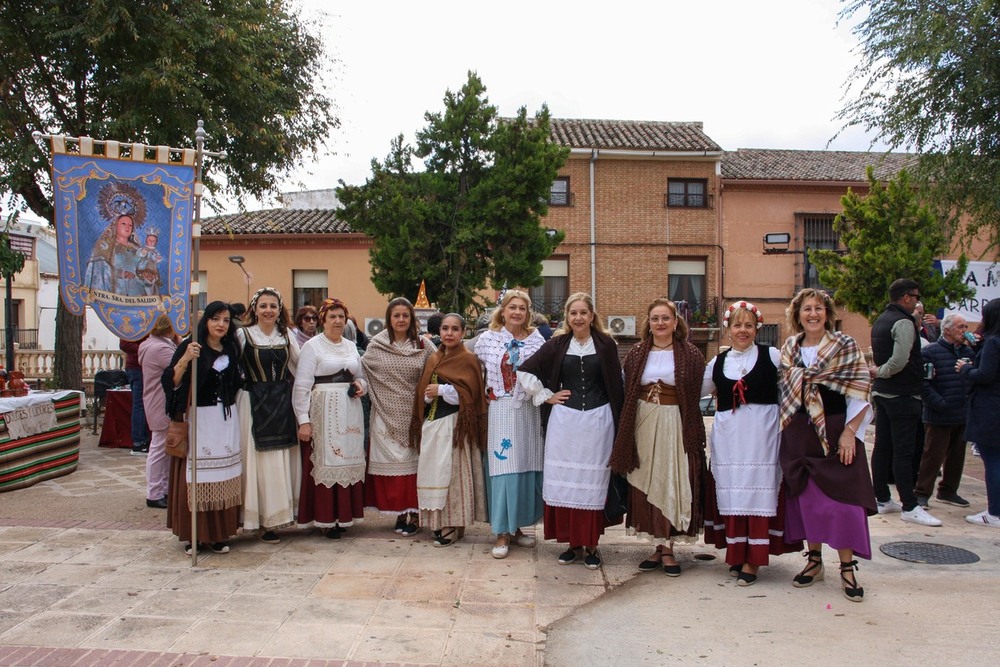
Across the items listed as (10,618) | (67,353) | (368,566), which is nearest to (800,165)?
(67,353)

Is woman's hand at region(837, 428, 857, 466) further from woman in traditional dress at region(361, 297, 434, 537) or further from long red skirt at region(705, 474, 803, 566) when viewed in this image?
woman in traditional dress at region(361, 297, 434, 537)

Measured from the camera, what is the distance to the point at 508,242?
16.2 meters

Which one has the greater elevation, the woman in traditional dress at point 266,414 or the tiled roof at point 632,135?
the tiled roof at point 632,135

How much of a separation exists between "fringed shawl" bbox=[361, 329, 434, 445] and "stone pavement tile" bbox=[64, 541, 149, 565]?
75.1 inches

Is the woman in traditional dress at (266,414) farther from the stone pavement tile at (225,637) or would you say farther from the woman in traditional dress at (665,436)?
the woman in traditional dress at (665,436)

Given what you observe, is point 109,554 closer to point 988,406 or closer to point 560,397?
point 560,397

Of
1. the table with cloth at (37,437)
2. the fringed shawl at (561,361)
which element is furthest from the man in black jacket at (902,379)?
the table with cloth at (37,437)

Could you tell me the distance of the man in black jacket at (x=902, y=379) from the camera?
19.9ft

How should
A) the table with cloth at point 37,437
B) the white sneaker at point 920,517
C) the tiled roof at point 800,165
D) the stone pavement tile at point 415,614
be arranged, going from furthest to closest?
the tiled roof at point 800,165
the table with cloth at point 37,437
the white sneaker at point 920,517
the stone pavement tile at point 415,614

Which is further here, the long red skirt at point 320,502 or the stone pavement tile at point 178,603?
the long red skirt at point 320,502

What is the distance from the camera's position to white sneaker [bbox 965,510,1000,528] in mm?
6090

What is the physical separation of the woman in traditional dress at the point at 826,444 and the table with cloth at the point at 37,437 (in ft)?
22.2

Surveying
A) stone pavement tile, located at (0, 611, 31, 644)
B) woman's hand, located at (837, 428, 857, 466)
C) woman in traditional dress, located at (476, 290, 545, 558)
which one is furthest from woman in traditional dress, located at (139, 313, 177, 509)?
woman's hand, located at (837, 428, 857, 466)

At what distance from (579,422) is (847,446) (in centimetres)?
160
